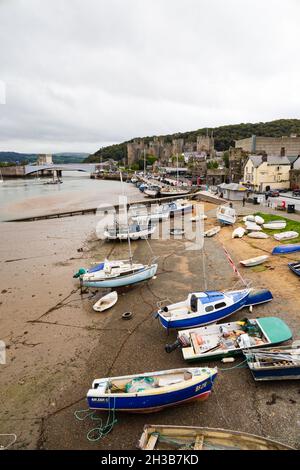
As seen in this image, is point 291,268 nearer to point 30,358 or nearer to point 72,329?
point 72,329

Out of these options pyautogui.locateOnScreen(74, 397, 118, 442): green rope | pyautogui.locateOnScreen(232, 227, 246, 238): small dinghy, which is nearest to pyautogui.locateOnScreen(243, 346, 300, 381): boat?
pyautogui.locateOnScreen(74, 397, 118, 442): green rope

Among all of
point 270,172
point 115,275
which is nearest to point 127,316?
point 115,275

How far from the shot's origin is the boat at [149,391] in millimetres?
8406

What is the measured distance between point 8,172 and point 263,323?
674 feet

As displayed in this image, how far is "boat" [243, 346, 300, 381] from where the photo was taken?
9.33 m

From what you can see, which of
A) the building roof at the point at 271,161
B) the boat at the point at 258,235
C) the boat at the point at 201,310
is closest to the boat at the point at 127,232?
the boat at the point at 258,235

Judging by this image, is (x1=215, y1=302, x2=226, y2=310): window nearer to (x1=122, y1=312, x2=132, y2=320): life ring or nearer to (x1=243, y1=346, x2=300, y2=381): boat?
(x1=243, y1=346, x2=300, y2=381): boat

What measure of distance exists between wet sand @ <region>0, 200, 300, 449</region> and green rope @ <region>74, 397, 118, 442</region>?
159mm

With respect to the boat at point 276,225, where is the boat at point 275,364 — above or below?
below

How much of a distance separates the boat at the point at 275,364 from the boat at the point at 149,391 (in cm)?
175

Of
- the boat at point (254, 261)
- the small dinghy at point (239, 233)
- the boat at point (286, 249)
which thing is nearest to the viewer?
the boat at point (254, 261)

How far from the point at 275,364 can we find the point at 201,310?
3.83 m

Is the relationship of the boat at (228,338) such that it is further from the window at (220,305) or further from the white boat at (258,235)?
the white boat at (258,235)

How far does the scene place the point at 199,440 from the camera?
7082 millimetres
